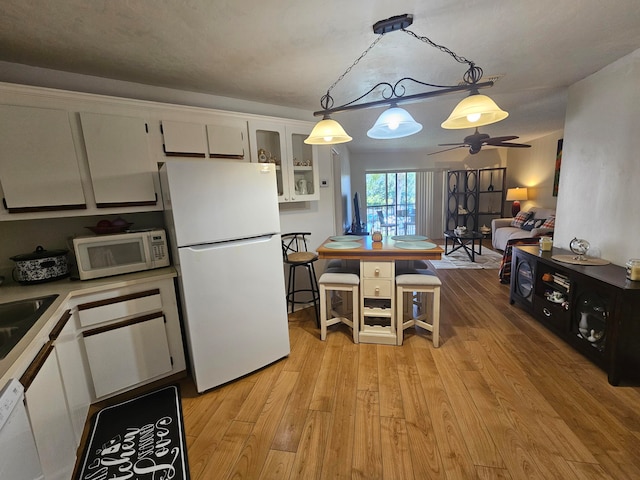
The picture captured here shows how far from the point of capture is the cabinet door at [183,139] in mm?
2068

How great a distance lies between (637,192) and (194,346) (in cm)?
347

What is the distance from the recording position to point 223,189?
182 cm

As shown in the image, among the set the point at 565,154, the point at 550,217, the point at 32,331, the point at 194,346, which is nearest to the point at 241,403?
the point at 194,346

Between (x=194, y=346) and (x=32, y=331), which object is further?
(x=194, y=346)

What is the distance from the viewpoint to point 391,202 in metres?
7.20

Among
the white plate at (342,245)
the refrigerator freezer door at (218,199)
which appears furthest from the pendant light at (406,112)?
the white plate at (342,245)

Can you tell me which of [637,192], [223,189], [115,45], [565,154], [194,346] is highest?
[115,45]

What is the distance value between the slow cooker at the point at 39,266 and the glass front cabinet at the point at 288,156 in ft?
5.28

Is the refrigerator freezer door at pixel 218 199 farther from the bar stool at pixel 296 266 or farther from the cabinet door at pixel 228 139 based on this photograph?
the bar stool at pixel 296 266

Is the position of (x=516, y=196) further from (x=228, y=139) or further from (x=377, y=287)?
(x=228, y=139)

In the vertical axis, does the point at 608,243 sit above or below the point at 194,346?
above

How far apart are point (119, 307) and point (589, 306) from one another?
3.42 m

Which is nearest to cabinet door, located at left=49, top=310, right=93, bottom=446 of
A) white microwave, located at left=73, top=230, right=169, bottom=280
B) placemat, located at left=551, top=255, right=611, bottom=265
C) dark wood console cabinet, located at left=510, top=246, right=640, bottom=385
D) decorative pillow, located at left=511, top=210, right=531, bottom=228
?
white microwave, located at left=73, top=230, right=169, bottom=280

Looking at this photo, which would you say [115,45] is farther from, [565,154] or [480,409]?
[565,154]
